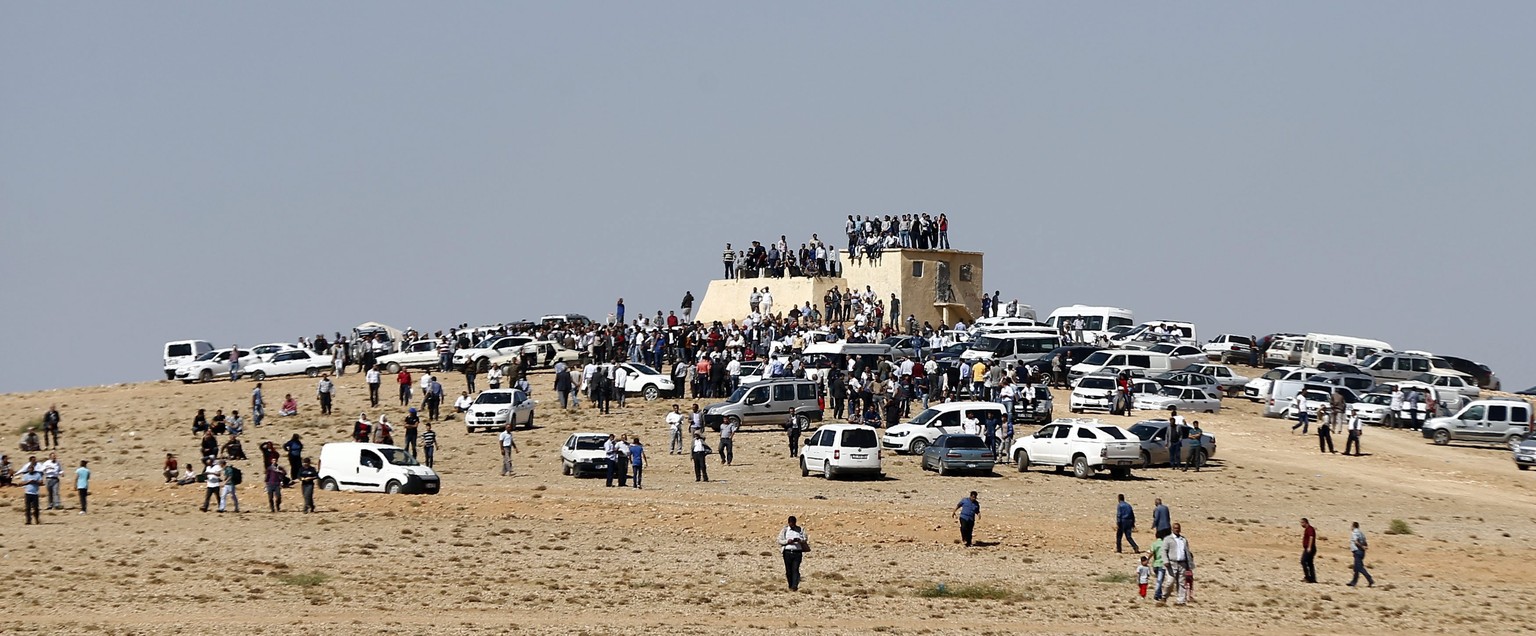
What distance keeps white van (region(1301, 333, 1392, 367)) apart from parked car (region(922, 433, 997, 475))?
98.5ft

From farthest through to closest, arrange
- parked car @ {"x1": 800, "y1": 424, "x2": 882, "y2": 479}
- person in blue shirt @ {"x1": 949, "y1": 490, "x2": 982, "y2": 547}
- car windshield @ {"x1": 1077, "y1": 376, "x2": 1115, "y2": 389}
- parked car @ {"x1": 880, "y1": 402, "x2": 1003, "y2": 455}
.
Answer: car windshield @ {"x1": 1077, "y1": 376, "x2": 1115, "y2": 389} → parked car @ {"x1": 880, "y1": 402, "x2": 1003, "y2": 455} → parked car @ {"x1": 800, "y1": 424, "x2": 882, "y2": 479} → person in blue shirt @ {"x1": 949, "y1": 490, "x2": 982, "y2": 547}

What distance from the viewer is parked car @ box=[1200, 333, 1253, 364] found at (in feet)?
225

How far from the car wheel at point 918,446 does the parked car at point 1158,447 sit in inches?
202

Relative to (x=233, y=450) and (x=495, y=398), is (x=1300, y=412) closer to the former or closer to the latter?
(x=495, y=398)

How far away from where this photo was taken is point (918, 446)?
146 ft

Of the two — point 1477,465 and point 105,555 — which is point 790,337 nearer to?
point 1477,465

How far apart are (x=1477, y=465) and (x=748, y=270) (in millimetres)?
34268

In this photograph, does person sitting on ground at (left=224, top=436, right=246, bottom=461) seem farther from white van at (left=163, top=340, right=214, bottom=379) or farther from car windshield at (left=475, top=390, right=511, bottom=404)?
white van at (left=163, top=340, right=214, bottom=379)

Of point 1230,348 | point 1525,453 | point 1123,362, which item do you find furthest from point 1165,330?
point 1525,453

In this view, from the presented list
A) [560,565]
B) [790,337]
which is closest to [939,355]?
[790,337]

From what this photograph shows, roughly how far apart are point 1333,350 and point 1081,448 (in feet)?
98.3

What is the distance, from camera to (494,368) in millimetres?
57438

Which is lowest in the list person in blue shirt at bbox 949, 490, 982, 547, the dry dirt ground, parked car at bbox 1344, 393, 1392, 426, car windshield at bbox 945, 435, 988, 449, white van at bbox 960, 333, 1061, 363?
the dry dirt ground

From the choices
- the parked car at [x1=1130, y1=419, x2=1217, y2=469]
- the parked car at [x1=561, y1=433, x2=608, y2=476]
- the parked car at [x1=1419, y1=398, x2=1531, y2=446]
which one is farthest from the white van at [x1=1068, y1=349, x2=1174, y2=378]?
the parked car at [x1=561, y1=433, x2=608, y2=476]
